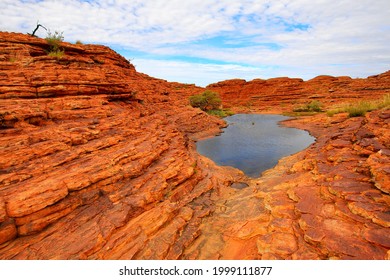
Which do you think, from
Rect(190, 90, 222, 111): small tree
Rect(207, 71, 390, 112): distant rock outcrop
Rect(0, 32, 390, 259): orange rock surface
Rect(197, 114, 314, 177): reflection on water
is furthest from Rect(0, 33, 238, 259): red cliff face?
Rect(207, 71, 390, 112): distant rock outcrop

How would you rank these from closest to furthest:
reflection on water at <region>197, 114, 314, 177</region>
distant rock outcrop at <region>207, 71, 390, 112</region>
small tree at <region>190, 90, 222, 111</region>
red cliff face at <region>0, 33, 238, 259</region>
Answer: red cliff face at <region>0, 33, 238, 259</region> < reflection on water at <region>197, 114, 314, 177</region> < small tree at <region>190, 90, 222, 111</region> < distant rock outcrop at <region>207, 71, 390, 112</region>

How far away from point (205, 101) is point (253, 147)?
2666 cm

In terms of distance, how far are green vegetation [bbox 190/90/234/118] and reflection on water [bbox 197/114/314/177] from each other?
16652 millimetres

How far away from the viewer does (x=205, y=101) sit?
154 ft

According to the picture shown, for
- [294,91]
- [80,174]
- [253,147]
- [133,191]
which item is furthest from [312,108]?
[80,174]

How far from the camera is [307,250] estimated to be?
5754mm

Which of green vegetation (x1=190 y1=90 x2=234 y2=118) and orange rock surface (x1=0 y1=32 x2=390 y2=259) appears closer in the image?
orange rock surface (x1=0 y1=32 x2=390 y2=259)

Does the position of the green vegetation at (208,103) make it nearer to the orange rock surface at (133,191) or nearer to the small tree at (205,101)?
the small tree at (205,101)

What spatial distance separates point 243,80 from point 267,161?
6645cm

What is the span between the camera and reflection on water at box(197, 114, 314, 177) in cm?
1716

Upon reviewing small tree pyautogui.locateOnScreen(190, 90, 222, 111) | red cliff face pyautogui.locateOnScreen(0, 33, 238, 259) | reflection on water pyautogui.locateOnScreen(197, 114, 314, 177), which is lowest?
reflection on water pyautogui.locateOnScreen(197, 114, 314, 177)

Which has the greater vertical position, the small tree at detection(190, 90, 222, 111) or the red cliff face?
the small tree at detection(190, 90, 222, 111)

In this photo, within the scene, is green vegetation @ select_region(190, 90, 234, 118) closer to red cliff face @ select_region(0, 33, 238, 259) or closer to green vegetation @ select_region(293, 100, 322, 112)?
green vegetation @ select_region(293, 100, 322, 112)
